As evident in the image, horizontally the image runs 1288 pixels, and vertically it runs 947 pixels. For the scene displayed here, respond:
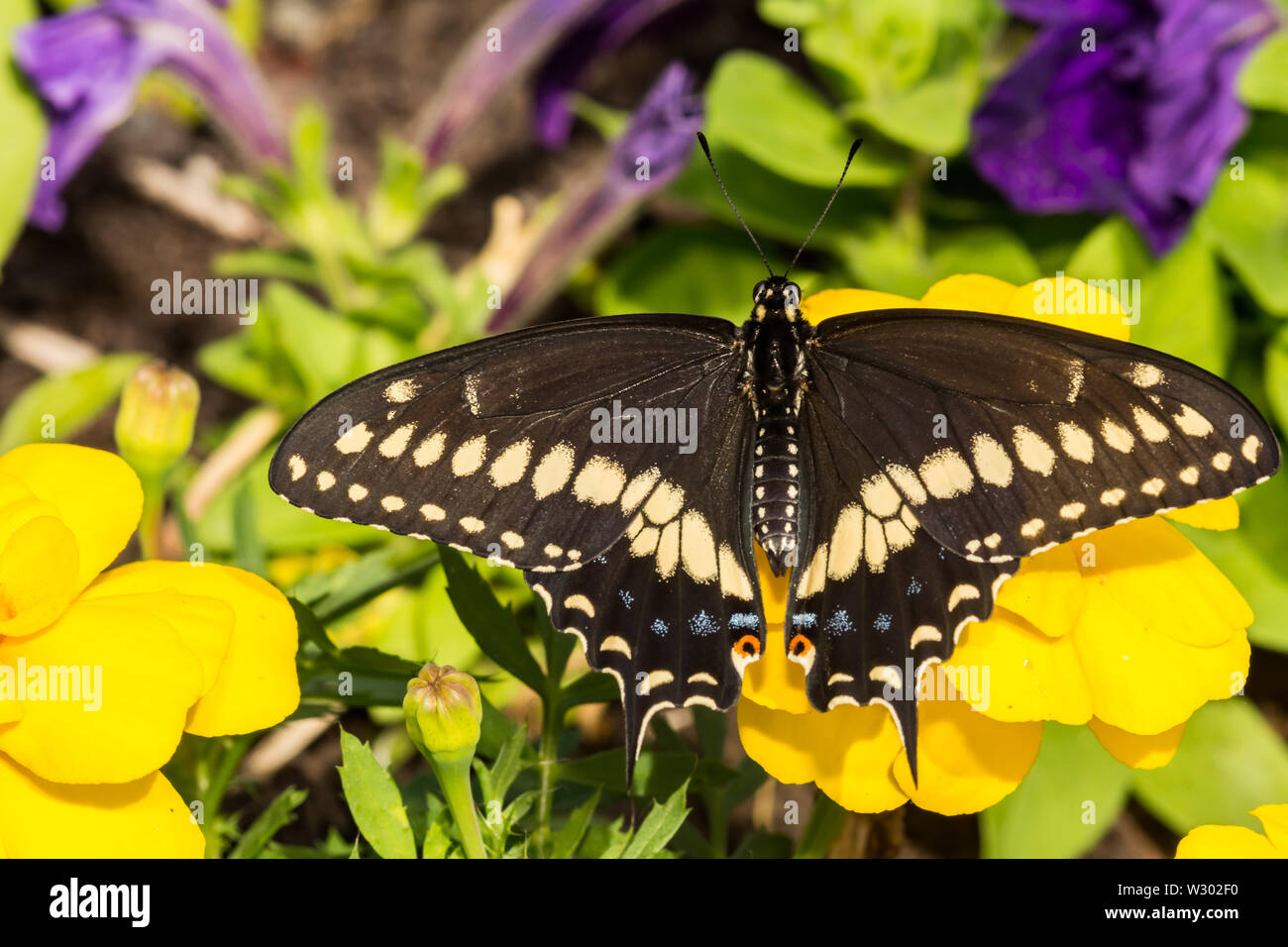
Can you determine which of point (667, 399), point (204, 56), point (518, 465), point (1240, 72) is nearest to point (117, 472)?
point (518, 465)

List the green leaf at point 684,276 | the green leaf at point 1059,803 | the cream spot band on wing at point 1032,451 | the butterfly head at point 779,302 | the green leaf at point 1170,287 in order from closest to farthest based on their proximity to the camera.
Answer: the cream spot band on wing at point 1032,451
the butterfly head at point 779,302
the green leaf at point 1059,803
the green leaf at point 1170,287
the green leaf at point 684,276

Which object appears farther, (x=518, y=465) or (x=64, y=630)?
(x=518, y=465)

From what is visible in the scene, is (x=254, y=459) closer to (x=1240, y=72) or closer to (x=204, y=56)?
(x=204, y=56)

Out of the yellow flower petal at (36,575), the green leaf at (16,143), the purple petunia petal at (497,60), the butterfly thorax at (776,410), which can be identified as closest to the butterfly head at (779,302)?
the butterfly thorax at (776,410)

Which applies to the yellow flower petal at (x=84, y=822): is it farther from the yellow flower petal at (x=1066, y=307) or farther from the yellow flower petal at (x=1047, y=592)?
the yellow flower petal at (x=1066, y=307)

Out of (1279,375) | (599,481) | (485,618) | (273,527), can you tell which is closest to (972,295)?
(599,481)

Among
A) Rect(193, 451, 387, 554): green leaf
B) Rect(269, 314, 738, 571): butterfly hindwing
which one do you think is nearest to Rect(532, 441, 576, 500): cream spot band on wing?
Rect(269, 314, 738, 571): butterfly hindwing

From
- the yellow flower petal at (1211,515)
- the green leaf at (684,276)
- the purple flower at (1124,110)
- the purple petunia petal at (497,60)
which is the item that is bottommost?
the yellow flower petal at (1211,515)

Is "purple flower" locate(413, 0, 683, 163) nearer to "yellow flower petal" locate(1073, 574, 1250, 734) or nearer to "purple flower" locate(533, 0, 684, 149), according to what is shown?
"purple flower" locate(533, 0, 684, 149)
